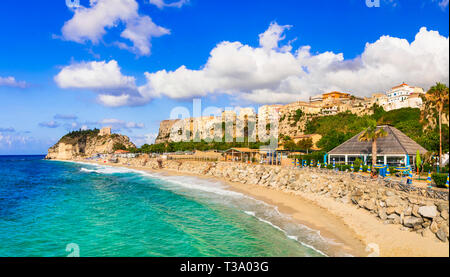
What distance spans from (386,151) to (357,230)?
68.5ft

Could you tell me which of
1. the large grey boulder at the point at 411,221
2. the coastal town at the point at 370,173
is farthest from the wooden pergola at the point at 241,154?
the large grey boulder at the point at 411,221

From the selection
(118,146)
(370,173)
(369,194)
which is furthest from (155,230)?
(118,146)

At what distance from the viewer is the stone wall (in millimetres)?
12594

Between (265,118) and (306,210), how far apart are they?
104 m

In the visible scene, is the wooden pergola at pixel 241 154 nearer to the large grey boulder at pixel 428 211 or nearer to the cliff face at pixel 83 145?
the large grey boulder at pixel 428 211

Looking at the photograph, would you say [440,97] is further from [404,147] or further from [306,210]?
[306,210]

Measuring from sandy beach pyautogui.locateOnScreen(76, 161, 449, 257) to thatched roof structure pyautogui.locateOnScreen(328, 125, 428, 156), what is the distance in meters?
14.1

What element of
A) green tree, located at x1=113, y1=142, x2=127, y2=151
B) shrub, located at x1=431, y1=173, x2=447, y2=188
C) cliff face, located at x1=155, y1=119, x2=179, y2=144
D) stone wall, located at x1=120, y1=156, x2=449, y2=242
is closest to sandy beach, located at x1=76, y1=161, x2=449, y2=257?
stone wall, located at x1=120, y1=156, x2=449, y2=242

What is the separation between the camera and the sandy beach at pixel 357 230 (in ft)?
37.7

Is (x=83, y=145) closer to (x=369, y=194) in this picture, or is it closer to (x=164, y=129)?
(x=164, y=129)

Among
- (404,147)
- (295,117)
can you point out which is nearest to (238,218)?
(404,147)

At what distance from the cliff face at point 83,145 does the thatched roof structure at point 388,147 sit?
15535cm

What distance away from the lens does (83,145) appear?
574 ft
